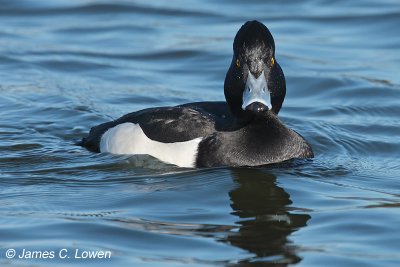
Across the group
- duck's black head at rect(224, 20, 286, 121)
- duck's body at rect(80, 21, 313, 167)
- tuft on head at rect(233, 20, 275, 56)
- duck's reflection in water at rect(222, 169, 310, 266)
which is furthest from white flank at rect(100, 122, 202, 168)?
tuft on head at rect(233, 20, 275, 56)

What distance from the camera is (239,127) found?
9.34m

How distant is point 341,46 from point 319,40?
1.51 ft

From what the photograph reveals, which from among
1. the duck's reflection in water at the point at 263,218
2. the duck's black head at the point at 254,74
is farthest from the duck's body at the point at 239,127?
the duck's reflection in water at the point at 263,218

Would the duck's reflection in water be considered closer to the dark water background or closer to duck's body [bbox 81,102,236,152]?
the dark water background

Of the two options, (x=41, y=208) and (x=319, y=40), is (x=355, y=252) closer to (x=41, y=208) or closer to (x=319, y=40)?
(x=41, y=208)

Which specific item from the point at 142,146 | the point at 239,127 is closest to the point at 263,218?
the point at 239,127

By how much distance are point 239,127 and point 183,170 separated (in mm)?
635

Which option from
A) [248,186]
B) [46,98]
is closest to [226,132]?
[248,186]

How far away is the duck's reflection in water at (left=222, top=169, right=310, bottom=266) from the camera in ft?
23.3

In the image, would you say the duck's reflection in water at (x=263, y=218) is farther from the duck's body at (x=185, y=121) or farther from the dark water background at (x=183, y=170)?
the duck's body at (x=185, y=121)

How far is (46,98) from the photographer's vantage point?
478 inches

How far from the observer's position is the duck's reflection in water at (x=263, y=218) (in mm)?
7107

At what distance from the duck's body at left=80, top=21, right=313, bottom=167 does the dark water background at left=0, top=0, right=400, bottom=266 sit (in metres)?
0.14

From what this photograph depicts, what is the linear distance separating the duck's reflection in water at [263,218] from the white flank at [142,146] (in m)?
0.44
